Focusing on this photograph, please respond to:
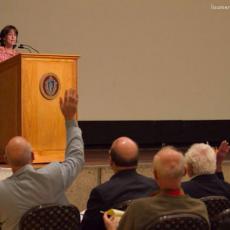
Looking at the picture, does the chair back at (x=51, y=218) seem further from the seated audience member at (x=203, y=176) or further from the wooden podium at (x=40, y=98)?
the wooden podium at (x=40, y=98)

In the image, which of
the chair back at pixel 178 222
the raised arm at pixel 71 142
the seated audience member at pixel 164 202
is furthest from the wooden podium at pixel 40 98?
the chair back at pixel 178 222

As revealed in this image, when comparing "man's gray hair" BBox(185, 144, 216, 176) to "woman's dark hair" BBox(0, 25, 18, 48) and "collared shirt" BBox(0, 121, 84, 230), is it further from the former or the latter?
"woman's dark hair" BBox(0, 25, 18, 48)

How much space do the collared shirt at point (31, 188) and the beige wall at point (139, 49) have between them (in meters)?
4.43

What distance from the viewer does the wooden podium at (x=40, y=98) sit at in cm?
488

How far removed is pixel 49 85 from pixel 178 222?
8.38 ft

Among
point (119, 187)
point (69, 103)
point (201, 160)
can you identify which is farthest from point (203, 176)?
point (69, 103)

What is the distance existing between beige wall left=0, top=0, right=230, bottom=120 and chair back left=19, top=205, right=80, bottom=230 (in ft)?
15.5

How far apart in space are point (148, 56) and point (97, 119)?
121cm

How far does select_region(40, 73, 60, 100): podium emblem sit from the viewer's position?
195 inches

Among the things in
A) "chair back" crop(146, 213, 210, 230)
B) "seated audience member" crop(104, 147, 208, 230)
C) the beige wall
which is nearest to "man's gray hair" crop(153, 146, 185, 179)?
"seated audience member" crop(104, 147, 208, 230)

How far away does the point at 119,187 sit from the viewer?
337 cm

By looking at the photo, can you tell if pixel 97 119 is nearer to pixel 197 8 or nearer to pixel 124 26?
pixel 124 26

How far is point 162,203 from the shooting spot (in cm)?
279

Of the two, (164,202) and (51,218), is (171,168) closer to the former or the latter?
(164,202)
